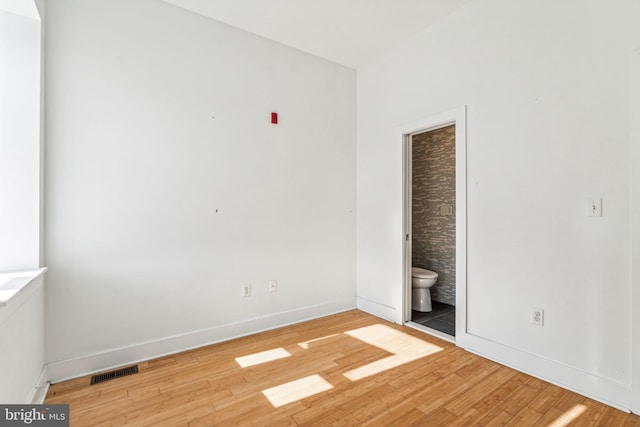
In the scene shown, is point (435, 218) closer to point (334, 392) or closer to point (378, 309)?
point (378, 309)

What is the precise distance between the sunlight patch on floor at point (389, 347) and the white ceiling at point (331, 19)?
9.69 ft

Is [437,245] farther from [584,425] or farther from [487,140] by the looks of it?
[584,425]

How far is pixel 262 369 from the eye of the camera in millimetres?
2340

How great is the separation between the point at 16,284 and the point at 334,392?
1909 mm

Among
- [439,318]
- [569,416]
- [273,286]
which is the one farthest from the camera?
[439,318]

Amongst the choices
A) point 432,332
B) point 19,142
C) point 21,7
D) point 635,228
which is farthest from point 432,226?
point 21,7

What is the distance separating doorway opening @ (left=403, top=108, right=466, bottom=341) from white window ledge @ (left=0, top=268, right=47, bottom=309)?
9.75 feet

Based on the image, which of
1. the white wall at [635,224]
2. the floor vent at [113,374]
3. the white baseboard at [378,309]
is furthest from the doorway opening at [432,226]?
the floor vent at [113,374]

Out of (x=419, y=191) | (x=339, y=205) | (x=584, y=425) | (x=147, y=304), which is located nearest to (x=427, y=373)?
(x=584, y=425)

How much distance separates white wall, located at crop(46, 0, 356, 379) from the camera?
223 cm

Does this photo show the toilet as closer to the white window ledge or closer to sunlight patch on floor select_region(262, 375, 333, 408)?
sunlight patch on floor select_region(262, 375, 333, 408)

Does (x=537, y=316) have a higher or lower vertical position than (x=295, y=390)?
higher

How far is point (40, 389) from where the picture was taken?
1.98 m

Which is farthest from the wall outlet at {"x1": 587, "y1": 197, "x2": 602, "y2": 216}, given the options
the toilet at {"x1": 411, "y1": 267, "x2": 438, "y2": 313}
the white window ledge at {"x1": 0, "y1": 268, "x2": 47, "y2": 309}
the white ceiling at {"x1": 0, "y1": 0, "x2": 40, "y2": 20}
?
the white ceiling at {"x1": 0, "y1": 0, "x2": 40, "y2": 20}
